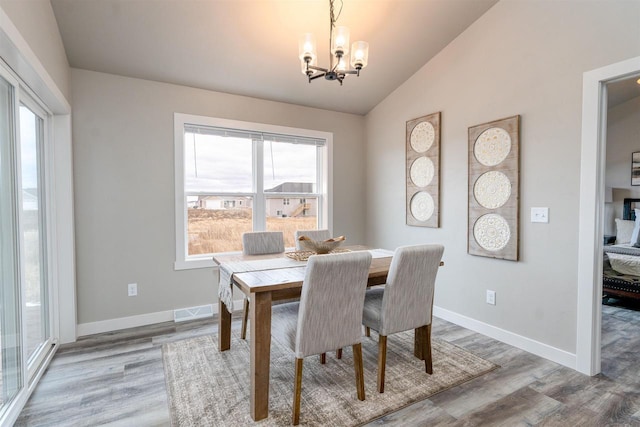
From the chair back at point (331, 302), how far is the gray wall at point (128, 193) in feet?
6.61

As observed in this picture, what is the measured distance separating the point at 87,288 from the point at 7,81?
188 centimetres

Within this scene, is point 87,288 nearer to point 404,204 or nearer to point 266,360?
point 266,360

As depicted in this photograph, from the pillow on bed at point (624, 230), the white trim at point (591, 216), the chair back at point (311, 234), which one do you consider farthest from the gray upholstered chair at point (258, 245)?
the pillow on bed at point (624, 230)

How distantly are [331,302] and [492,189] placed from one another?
1.92 m

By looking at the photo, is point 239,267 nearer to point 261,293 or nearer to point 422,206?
point 261,293

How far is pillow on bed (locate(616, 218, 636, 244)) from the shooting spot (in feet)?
15.4

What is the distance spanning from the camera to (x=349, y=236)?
4.33 m

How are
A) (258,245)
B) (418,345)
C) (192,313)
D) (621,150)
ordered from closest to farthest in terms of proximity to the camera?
(418,345) → (258,245) → (192,313) → (621,150)

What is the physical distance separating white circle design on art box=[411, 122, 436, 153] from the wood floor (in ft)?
6.44

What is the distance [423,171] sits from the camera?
350cm

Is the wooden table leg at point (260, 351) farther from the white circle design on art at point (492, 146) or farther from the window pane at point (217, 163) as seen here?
the white circle design on art at point (492, 146)

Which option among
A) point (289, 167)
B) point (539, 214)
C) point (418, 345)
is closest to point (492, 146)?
point (539, 214)

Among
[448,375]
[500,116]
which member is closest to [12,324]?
[448,375]

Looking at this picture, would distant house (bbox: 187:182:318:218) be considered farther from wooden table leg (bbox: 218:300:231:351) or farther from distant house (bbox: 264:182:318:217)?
wooden table leg (bbox: 218:300:231:351)
